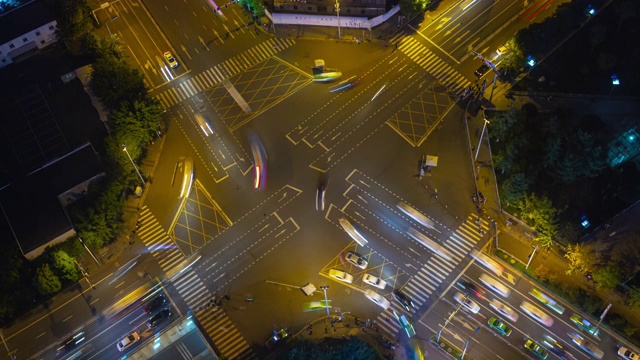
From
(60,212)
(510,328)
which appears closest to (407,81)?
(510,328)

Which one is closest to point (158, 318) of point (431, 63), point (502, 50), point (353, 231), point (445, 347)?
point (353, 231)

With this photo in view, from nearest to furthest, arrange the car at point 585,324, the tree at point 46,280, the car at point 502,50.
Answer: the car at point 585,324 < the tree at point 46,280 < the car at point 502,50

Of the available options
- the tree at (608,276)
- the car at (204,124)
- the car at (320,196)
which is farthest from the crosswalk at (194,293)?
the tree at (608,276)

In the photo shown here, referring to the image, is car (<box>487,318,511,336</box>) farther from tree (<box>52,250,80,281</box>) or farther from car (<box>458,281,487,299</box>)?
tree (<box>52,250,80,281</box>)

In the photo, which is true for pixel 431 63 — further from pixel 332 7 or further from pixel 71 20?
pixel 71 20

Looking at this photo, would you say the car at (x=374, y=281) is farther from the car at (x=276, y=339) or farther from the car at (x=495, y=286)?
the car at (x=495, y=286)

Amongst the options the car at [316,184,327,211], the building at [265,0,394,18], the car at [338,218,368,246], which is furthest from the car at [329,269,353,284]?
the building at [265,0,394,18]
